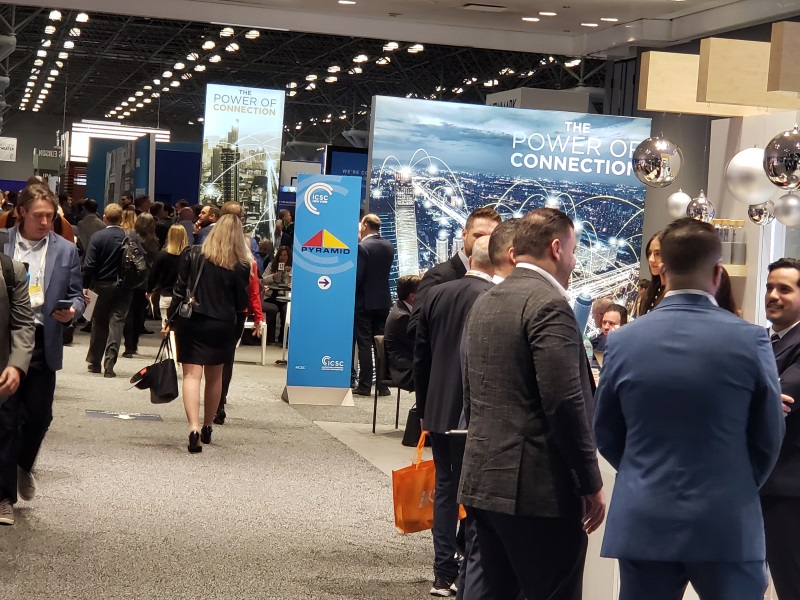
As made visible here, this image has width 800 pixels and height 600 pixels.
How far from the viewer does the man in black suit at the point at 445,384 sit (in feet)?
14.7

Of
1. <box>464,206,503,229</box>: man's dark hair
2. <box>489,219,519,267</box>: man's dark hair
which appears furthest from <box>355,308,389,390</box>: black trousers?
<box>489,219,519,267</box>: man's dark hair

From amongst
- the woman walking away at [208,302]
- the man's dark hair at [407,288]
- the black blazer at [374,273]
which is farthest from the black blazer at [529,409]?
the black blazer at [374,273]

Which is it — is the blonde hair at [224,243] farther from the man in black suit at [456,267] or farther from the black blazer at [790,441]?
the black blazer at [790,441]

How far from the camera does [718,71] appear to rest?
7668 millimetres

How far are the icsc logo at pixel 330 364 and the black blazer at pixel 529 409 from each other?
6924 mm

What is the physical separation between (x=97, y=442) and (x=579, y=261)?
5.58 metres

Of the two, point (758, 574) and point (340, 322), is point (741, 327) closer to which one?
point (758, 574)

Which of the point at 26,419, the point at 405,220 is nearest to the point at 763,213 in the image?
the point at 405,220

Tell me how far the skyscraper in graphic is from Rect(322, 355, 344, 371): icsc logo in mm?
1238

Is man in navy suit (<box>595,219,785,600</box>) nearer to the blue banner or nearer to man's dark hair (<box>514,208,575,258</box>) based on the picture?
man's dark hair (<box>514,208,575,258</box>)

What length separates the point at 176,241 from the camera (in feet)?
36.2

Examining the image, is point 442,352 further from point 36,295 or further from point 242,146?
point 242,146

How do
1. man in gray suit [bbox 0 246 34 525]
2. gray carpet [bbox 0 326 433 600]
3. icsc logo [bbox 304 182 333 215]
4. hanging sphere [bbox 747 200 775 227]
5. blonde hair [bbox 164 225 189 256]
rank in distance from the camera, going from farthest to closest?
blonde hair [bbox 164 225 189 256]
icsc logo [bbox 304 182 333 215]
hanging sphere [bbox 747 200 775 227]
man in gray suit [bbox 0 246 34 525]
gray carpet [bbox 0 326 433 600]

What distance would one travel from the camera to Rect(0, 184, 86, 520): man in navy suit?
18.0 ft
